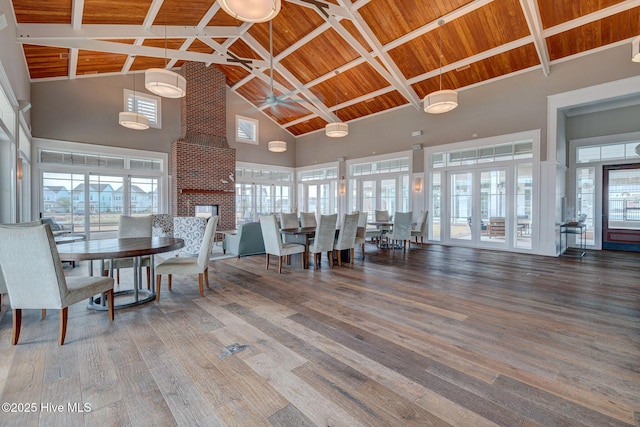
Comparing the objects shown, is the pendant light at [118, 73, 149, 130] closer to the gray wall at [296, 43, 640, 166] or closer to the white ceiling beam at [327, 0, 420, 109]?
the white ceiling beam at [327, 0, 420, 109]

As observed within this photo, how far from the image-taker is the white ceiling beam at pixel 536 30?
5.17 meters

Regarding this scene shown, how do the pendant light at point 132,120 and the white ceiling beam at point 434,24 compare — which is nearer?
the white ceiling beam at point 434,24

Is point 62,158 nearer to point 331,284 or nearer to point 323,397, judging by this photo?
point 331,284

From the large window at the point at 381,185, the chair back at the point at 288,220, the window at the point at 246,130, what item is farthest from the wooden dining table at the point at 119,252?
the window at the point at 246,130

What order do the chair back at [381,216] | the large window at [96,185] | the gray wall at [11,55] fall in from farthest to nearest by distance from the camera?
the chair back at [381,216] → the large window at [96,185] → the gray wall at [11,55]

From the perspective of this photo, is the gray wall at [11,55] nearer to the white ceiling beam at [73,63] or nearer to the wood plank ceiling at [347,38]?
the wood plank ceiling at [347,38]

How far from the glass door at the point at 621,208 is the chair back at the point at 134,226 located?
10.3 m

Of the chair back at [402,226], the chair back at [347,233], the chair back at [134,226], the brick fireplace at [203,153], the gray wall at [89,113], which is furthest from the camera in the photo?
the brick fireplace at [203,153]

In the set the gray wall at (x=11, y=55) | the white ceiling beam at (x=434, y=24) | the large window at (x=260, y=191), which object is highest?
the white ceiling beam at (x=434, y=24)

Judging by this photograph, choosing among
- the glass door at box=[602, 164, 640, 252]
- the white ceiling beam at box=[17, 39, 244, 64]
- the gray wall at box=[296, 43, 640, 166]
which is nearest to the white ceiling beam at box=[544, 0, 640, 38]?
the gray wall at box=[296, 43, 640, 166]

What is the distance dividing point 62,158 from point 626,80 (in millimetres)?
12820

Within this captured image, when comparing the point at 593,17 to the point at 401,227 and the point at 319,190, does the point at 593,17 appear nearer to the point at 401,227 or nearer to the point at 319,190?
the point at 401,227

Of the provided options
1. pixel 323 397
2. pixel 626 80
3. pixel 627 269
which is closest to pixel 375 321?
pixel 323 397

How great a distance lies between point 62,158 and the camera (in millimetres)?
7719
